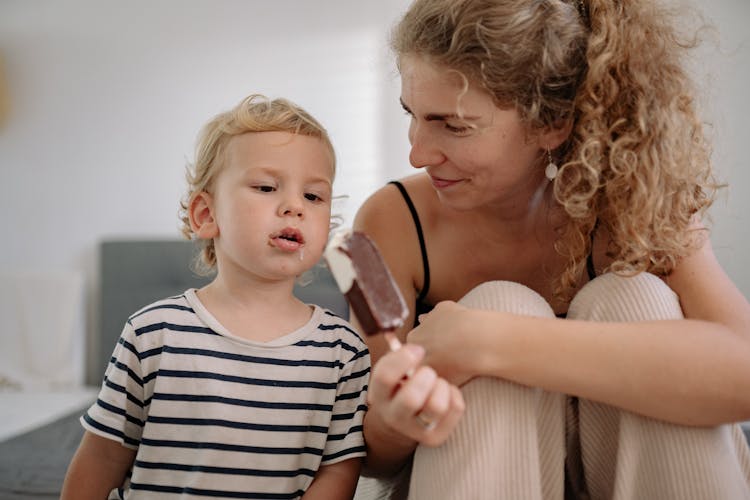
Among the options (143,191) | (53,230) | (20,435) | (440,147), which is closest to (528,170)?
(440,147)

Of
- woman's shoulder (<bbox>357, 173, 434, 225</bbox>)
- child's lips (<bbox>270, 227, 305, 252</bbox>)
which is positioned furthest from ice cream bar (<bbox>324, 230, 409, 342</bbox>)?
woman's shoulder (<bbox>357, 173, 434, 225</bbox>)

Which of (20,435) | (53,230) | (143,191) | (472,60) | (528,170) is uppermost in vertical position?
(472,60)

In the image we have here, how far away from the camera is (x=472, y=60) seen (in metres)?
1.18

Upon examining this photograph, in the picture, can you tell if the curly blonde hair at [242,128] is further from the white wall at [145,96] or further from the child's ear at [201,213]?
the white wall at [145,96]

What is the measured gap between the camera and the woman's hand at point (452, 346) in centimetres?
95

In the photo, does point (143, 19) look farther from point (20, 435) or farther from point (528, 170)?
point (528, 170)

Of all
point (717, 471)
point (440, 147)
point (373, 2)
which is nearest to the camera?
point (717, 471)

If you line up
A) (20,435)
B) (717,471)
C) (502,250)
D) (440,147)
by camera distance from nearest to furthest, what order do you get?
(717,471) < (440,147) < (502,250) < (20,435)

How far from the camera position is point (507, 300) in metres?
1.04

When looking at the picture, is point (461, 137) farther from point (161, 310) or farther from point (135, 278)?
point (135, 278)

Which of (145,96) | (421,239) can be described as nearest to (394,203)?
(421,239)

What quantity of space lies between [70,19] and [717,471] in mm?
3202

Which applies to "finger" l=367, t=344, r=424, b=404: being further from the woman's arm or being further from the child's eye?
the child's eye

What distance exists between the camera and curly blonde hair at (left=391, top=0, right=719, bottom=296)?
1185 millimetres
